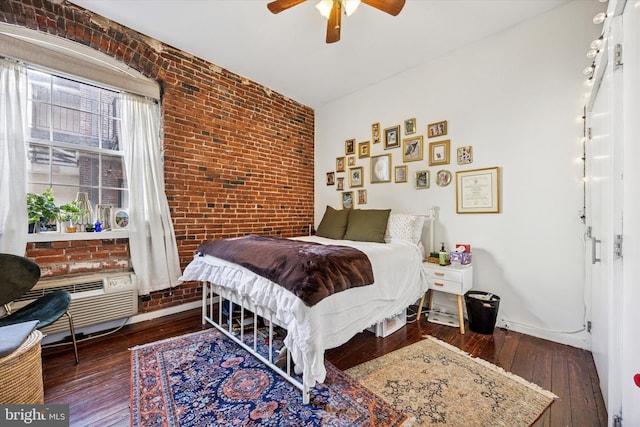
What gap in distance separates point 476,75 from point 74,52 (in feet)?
12.3

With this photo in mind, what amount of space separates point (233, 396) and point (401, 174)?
9.16ft

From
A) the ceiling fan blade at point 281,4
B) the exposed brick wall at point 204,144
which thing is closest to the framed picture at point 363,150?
the exposed brick wall at point 204,144

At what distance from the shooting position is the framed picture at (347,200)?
3.89 metres

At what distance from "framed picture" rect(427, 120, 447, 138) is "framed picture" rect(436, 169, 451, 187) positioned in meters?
0.42

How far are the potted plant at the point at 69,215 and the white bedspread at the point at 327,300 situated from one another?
103cm

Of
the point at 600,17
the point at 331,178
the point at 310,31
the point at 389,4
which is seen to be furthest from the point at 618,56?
the point at 331,178

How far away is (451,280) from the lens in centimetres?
249

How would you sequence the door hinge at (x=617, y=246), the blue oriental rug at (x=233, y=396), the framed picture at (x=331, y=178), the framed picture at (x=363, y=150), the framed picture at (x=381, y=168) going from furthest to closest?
the framed picture at (x=331, y=178)
the framed picture at (x=363, y=150)
the framed picture at (x=381, y=168)
the blue oriental rug at (x=233, y=396)
the door hinge at (x=617, y=246)

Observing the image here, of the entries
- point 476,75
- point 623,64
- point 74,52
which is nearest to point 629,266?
point 623,64

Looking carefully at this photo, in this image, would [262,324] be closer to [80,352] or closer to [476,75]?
[80,352]

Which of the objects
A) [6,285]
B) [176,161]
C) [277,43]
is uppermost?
[277,43]

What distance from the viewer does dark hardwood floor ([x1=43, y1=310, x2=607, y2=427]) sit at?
4.75 ft

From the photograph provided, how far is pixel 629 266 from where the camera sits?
3.48ft

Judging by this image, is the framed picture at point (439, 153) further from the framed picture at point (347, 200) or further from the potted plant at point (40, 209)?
→ the potted plant at point (40, 209)
